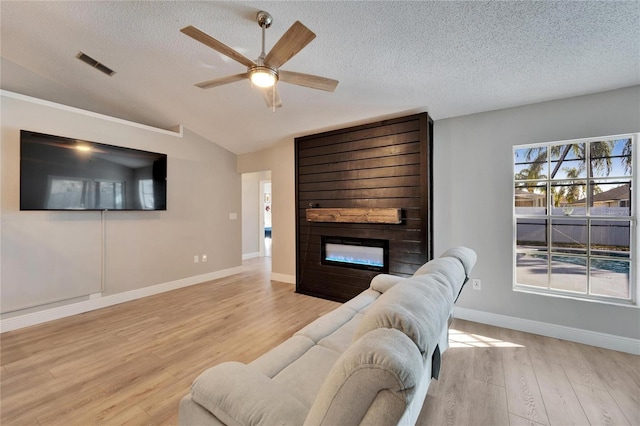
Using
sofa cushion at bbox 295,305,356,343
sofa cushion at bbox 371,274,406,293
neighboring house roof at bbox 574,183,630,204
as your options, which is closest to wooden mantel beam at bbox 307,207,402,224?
sofa cushion at bbox 371,274,406,293

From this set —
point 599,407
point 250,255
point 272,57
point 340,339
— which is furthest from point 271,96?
point 250,255

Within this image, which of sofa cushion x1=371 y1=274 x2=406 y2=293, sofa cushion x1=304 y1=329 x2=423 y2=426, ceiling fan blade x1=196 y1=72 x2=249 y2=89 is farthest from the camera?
sofa cushion x1=371 y1=274 x2=406 y2=293

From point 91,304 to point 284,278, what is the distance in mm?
2721

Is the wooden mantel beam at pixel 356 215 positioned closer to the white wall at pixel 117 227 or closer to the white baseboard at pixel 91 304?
the white wall at pixel 117 227

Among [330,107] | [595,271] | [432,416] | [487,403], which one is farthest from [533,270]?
[330,107]

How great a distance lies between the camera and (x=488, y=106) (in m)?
2.93

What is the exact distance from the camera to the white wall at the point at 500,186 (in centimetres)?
248

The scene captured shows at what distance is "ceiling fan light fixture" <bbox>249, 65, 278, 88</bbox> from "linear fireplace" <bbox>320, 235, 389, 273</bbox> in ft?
7.90

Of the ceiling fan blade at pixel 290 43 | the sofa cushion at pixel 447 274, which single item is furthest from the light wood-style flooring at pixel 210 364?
the ceiling fan blade at pixel 290 43

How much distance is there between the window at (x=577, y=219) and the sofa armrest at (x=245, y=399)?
307 cm

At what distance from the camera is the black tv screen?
2.97m

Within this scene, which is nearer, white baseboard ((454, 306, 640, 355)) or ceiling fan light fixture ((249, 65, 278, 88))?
ceiling fan light fixture ((249, 65, 278, 88))

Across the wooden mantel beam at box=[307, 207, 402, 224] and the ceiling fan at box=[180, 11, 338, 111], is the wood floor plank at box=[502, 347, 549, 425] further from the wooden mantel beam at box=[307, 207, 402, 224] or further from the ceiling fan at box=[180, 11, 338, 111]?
the ceiling fan at box=[180, 11, 338, 111]

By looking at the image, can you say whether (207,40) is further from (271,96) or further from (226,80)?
(271,96)
